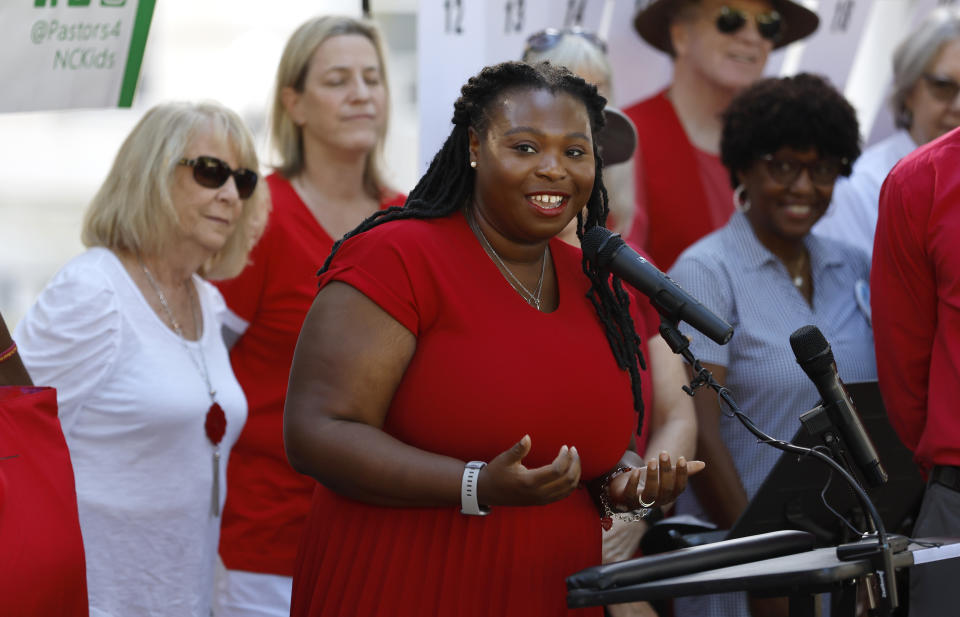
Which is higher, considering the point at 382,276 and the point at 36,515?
the point at 382,276

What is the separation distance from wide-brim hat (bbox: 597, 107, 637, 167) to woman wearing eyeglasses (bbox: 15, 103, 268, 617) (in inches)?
46.0

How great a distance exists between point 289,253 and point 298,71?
75 centimetres

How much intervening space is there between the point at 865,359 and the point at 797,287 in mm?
332

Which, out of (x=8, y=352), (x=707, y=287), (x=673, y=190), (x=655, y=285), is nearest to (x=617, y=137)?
(x=707, y=287)

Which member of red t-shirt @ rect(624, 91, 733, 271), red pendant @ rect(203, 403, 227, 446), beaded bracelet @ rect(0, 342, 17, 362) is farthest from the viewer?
red t-shirt @ rect(624, 91, 733, 271)

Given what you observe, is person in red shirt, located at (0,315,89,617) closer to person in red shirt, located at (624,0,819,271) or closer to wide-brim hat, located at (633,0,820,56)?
person in red shirt, located at (624,0,819,271)

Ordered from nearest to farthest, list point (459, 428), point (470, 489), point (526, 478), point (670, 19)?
1. point (526, 478)
2. point (470, 489)
3. point (459, 428)
4. point (670, 19)

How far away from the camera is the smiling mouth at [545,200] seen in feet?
8.25

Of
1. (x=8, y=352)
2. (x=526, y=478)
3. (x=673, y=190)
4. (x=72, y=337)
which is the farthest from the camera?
(x=673, y=190)

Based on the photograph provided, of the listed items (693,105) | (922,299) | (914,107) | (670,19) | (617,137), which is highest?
(670,19)

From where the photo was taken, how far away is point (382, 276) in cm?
240

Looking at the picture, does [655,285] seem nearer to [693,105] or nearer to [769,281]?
[769,281]

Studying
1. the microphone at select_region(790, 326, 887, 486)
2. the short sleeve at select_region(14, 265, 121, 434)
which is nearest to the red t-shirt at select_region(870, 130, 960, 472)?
the microphone at select_region(790, 326, 887, 486)

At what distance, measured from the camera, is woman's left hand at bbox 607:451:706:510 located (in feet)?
7.78
